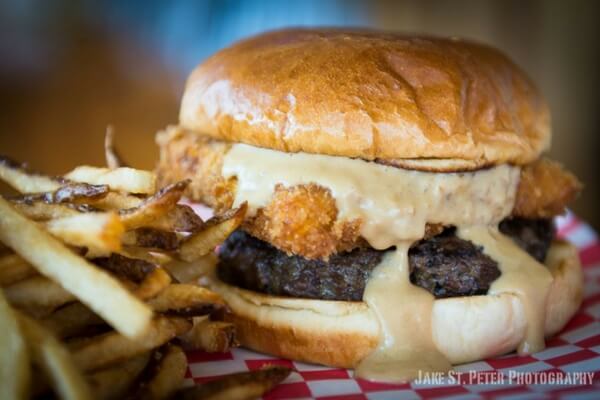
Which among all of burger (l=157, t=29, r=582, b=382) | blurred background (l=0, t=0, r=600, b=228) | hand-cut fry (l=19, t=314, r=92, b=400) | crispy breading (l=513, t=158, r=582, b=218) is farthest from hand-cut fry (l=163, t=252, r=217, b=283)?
blurred background (l=0, t=0, r=600, b=228)

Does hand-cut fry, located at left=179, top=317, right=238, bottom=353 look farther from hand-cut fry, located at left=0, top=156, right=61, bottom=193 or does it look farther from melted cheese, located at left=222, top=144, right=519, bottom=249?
hand-cut fry, located at left=0, top=156, right=61, bottom=193

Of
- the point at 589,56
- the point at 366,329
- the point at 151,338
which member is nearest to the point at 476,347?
the point at 366,329

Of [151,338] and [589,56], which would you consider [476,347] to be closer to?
[151,338]

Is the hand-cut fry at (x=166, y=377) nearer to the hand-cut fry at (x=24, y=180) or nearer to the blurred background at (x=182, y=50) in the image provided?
the hand-cut fry at (x=24, y=180)

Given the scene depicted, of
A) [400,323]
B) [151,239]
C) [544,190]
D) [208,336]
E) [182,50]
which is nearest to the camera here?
[151,239]

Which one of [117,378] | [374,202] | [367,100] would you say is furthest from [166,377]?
[367,100]

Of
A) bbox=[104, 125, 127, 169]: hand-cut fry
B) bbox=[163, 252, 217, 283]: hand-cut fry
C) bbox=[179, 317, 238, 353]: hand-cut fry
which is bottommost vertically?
bbox=[179, 317, 238, 353]: hand-cut fry

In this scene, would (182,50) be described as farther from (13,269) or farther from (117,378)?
(117,378)
